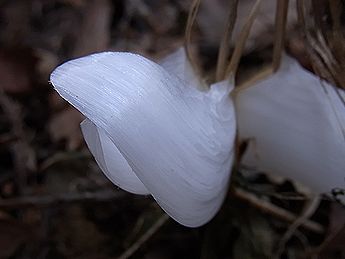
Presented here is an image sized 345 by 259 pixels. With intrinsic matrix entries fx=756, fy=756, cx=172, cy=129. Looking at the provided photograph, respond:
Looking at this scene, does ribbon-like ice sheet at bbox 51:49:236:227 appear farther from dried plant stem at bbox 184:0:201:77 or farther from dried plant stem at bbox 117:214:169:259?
dried plant stem at bbox 117:214:169:259

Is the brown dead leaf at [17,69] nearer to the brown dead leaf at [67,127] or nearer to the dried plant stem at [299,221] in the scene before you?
the brown dead leaf at [67,127]

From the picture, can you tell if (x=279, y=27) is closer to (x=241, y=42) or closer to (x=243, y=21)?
(x=241, y=42)

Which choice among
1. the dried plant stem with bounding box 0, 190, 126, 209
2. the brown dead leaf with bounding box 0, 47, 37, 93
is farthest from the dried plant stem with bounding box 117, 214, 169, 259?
the brown dead leaf with bounding box 0, 47, 37, 93

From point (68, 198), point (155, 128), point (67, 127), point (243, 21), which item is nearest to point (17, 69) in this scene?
point (67, 127)

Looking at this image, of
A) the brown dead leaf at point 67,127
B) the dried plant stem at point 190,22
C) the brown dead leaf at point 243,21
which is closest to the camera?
the dried plant stem at point 190,22

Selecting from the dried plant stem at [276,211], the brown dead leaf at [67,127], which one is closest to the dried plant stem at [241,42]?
the dried plant stem at [276,211]

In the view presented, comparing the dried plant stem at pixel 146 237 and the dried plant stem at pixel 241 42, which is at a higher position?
the dried plant stem at pixel 241 42
